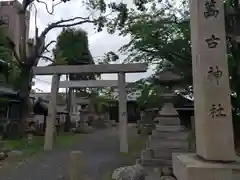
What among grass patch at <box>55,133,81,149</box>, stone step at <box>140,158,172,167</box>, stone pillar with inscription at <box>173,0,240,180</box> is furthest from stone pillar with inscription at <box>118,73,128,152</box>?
stone pillar with inscription at <box>173,0,240,180</box>

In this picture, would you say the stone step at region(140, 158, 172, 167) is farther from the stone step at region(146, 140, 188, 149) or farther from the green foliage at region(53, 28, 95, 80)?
the green foliage at region(53, 28, 95, 80)

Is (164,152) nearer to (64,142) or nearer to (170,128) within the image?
(170,128)

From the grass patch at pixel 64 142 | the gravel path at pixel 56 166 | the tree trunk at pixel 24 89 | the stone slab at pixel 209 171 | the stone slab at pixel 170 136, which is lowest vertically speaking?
the gravel path at pixel 56 166

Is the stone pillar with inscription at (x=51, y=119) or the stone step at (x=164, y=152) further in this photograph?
the stone pillar with inscription at (x=51, y=119)

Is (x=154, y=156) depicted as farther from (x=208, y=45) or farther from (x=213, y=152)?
(x=208, y=45)

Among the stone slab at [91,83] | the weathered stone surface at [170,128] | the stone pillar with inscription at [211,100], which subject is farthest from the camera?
the stone slab at [91,83]

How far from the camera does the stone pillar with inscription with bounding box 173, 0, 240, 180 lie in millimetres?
3693

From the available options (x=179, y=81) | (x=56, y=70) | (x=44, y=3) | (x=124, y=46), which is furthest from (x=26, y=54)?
(x=179, y=81)

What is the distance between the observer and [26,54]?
1608 cm

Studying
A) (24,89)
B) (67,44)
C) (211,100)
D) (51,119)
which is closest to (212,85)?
(211,100)

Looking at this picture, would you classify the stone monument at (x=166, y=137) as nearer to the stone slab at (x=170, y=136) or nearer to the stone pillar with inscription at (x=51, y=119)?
the stone slab at (x=170, y=136)

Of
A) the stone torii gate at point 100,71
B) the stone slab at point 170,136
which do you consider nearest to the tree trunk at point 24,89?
the stone torii gate at point 100,71

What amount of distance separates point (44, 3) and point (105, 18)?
3857 mm

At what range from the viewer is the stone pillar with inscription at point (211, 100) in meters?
3.69
